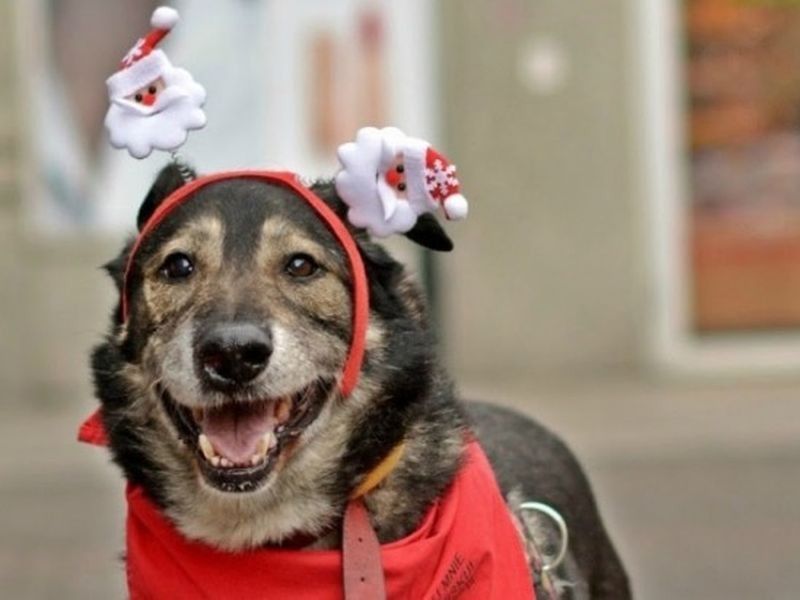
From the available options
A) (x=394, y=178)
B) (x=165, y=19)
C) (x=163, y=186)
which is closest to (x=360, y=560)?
(x=394, y=178)

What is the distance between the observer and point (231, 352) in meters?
4.31

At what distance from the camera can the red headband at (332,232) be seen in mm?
4523

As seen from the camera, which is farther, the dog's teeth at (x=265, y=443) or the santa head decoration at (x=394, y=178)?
the santa head decoration at (x=394, y=178)

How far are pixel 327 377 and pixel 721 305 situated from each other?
10.5 m

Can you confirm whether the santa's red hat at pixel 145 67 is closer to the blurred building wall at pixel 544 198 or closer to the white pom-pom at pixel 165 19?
the white pom-pom at pixel 165 19

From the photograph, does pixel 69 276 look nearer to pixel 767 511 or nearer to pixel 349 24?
pixel 349 24

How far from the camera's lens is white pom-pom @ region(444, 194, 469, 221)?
15.0 feet

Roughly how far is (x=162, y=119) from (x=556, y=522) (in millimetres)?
1332

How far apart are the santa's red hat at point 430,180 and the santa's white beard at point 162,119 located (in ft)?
1.54

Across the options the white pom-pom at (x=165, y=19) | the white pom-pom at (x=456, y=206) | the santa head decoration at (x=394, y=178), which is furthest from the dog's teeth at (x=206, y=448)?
the white pom-pom at (x=165, y=19)

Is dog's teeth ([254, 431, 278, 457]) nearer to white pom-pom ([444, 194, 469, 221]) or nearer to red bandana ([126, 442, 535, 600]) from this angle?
red bandana ([126, 442, 535, 600])

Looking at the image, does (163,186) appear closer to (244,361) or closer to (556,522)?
(244,361)

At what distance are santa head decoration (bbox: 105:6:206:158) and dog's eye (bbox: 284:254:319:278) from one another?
368 mm

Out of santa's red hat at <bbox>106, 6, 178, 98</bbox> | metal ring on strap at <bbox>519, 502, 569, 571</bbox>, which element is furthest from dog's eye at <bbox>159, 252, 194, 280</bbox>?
metal ring on strap at <bbox>519, 502, 569, 571</bbox>
